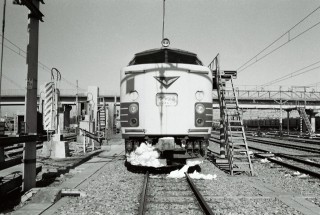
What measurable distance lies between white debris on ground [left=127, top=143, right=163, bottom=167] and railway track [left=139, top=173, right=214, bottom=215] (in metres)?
0.70

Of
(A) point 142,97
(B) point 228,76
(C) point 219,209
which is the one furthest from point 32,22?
(B) point 228,76

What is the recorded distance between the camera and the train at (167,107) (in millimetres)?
8258

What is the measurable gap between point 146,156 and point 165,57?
9.10 feet

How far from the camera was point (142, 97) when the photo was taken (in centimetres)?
834

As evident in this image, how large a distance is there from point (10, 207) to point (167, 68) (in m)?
Answer: 4.85

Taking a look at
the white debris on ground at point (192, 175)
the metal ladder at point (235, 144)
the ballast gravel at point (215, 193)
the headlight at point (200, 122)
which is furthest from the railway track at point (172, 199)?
the metal ladder at point (235, 144)

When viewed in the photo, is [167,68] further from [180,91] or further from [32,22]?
[32,22]

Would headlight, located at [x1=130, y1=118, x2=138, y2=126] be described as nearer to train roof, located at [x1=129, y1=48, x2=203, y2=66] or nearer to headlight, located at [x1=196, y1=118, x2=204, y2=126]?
headlight, located at [x1=196, y1=118, x2=204, y2=126]

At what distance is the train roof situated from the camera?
8.98m

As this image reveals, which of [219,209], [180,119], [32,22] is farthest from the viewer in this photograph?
[180,119]

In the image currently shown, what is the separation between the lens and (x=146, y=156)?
822 cm

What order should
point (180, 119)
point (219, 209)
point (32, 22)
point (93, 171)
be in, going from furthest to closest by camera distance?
point (93, 171) < point (180, 119) < point (32, 22) < point (219, 209)

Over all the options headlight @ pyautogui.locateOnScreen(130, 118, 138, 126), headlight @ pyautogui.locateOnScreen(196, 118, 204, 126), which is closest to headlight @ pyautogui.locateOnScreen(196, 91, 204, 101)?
headlight @ pyautogui.locateOnScreen(196, 118, 204, 126)

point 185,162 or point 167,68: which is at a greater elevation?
point 167,68
